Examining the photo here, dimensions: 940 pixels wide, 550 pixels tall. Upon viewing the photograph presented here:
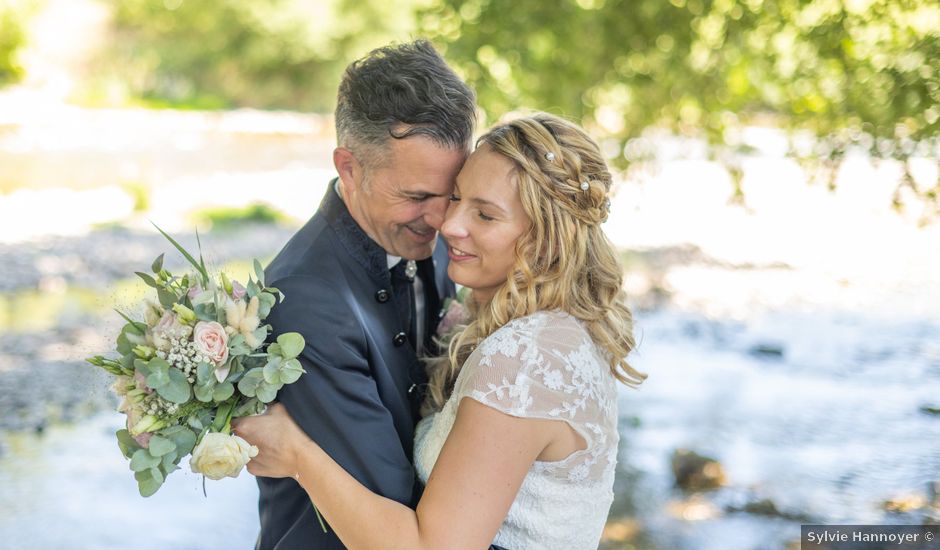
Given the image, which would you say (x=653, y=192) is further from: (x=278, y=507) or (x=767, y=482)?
(x=278, y=507)

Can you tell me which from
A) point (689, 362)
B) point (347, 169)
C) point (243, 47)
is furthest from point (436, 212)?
point (243, 47)

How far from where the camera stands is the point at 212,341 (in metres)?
2.33

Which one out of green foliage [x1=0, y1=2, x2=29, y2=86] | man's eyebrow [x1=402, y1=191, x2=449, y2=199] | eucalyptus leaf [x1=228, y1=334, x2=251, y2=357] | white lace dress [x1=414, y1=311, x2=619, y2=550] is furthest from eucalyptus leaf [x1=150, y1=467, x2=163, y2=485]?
green foliage [x1=0, y1=2, x2=29, y2=86]

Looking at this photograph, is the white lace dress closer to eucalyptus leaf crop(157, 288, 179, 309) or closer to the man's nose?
the man's nose

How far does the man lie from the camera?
2486 mm

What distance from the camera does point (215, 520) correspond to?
6258 millimetres

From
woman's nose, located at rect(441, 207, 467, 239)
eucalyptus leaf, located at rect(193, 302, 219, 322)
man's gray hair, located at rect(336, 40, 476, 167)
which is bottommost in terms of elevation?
eucalyptus leaf, located at rect(193, 302, 219, 322)

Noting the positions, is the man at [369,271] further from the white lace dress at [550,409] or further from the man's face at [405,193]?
the white lace dress at [550,409]

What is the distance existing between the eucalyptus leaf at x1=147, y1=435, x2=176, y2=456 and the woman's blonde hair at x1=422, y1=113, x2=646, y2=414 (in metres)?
0.90

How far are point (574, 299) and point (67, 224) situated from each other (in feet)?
47.7

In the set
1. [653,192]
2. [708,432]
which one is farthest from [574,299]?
[653,192]

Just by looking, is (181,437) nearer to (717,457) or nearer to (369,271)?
(369,271)

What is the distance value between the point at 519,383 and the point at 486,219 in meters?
0.50

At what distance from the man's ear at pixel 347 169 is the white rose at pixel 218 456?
894 mm
